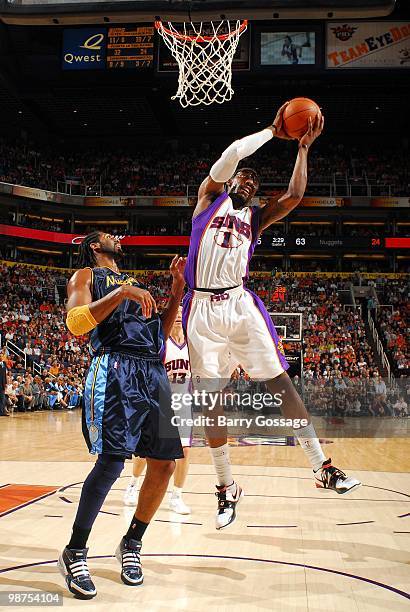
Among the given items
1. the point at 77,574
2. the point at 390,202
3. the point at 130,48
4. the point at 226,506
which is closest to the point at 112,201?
the point at 130,48

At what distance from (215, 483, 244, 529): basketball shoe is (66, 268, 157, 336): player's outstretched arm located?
57.2 inches

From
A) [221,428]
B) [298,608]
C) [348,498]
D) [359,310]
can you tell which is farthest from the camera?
[359,310]

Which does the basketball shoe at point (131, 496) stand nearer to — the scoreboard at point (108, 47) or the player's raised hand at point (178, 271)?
the player's raised hand at point (178, 271)

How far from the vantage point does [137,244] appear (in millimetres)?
29469

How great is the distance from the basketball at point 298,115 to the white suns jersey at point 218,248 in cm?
65

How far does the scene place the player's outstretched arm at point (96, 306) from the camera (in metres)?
3.34

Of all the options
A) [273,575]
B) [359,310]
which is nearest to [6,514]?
[273,575]

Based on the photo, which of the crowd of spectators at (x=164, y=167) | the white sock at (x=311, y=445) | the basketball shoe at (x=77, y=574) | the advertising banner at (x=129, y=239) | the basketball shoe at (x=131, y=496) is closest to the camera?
the basketball shoe at (x=77, y=574)

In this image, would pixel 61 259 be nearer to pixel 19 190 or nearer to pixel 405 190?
pixel 19 190

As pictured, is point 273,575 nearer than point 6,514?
Yes

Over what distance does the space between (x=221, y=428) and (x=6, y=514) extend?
90.0 inches

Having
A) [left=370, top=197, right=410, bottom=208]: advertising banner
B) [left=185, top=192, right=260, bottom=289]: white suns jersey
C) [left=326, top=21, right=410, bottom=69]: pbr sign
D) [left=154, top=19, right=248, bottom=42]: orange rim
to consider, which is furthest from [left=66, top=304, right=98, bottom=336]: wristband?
[left=370, top=197, right=410, bottom=208]: advertising banner

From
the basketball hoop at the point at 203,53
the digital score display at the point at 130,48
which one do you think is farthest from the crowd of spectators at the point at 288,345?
the digital score display at the point at 130,48

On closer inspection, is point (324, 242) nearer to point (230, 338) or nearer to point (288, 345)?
point (288, 345)
